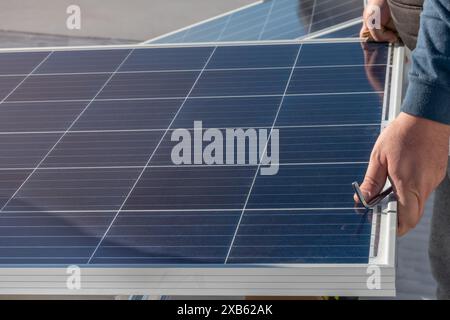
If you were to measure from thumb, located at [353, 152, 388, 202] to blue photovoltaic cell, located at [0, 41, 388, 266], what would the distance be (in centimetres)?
6

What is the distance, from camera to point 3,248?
2.63 meters

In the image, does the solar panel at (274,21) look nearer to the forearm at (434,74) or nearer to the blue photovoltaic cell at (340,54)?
the blue photovoltaic cell at (340,54)

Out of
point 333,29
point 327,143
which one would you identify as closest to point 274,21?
point 333,29

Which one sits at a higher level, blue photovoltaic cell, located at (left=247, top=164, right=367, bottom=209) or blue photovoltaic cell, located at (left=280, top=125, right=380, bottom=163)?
blue photovoltaic cell, located at (left=280, top=125, right=380, bottom=163)

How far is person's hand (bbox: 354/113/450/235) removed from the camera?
263 centimetres

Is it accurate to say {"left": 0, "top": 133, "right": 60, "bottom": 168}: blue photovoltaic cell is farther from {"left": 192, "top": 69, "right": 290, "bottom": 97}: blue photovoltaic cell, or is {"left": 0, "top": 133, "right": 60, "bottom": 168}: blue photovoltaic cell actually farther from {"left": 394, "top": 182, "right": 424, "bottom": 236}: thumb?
{"left": 394, "top": 182, "right": 424, "bottom": 236}: thumb

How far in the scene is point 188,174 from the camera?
303cm

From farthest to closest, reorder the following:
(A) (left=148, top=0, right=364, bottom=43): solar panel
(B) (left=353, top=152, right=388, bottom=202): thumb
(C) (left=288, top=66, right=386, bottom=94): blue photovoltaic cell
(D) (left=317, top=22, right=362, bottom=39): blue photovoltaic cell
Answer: (A) (left=148, top=0, right=364, bottom=43): solar panel → (D) (left=317, top=22, right=362, bottom=39): blue photovoltaic cell → (C) (left=288, top=66, right=386, bottom=94): blue photovoltaic cell → (B) (left=353, top=152, right=388, bottom=202): thumb

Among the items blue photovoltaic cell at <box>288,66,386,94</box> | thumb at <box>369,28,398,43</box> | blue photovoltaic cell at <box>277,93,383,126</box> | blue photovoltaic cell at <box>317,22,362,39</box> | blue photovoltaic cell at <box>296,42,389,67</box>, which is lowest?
blue photovoltaic cell at <box>277,93,383,126</box>

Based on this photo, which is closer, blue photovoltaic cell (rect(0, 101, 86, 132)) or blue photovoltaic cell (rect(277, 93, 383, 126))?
blue photovoltaic cell (rect(277, 93, 383, 126))

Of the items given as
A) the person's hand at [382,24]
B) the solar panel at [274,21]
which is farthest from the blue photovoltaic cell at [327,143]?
the solar panel at [274,21]

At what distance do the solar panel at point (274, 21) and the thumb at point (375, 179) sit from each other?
2505mm

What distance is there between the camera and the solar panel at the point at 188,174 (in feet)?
7.97

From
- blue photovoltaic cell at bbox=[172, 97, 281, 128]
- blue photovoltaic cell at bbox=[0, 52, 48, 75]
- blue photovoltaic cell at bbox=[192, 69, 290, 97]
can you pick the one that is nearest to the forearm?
blue photovoltaic cell at bbox=[172, 97, 281, 128]
